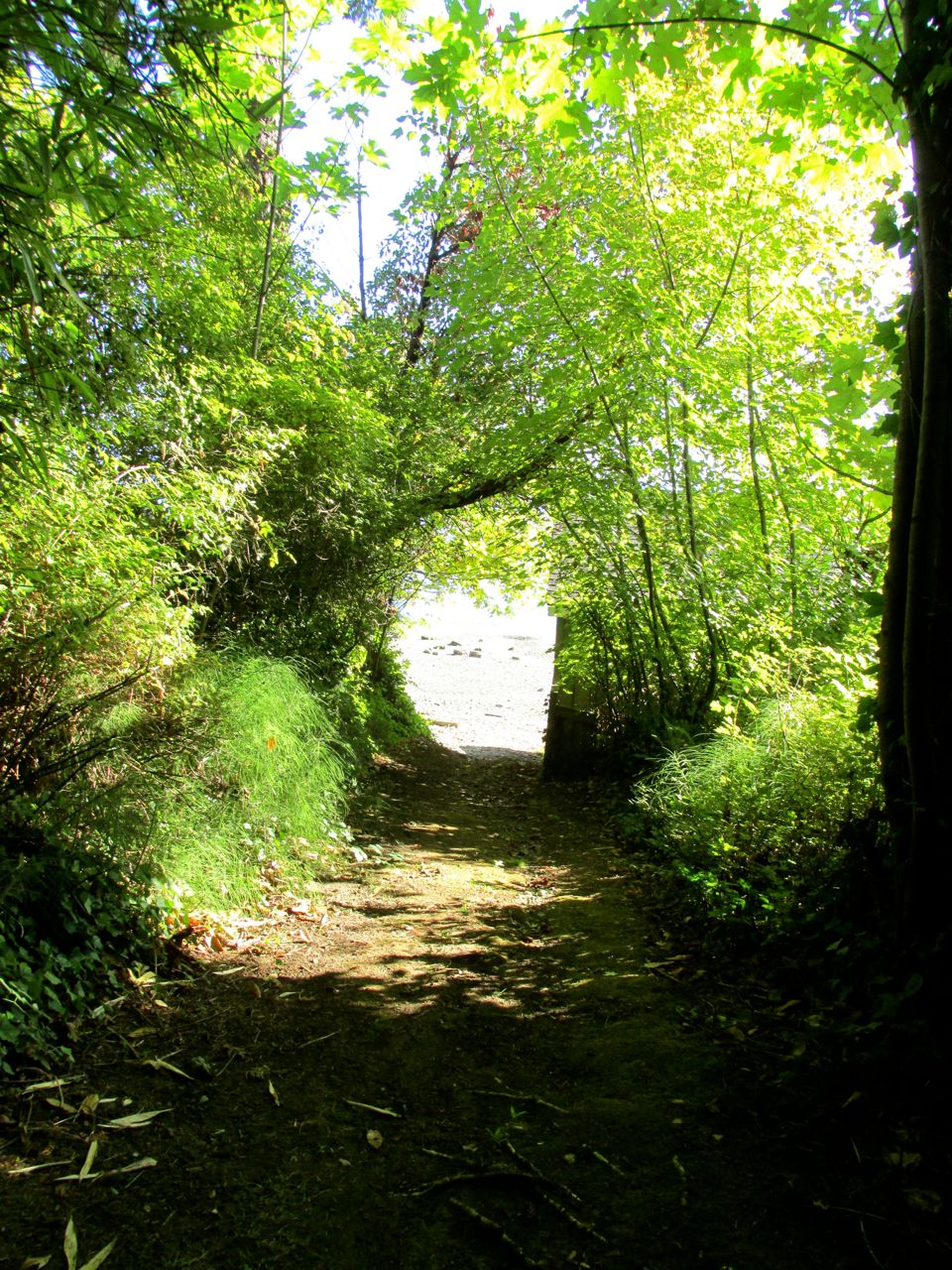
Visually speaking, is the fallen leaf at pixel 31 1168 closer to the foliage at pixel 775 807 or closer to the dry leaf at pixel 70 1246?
the dry leaf at pixel 70 1246

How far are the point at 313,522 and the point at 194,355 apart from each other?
2088mm

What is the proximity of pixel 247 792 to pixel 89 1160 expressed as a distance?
2301mm

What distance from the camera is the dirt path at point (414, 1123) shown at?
1774 millimetres

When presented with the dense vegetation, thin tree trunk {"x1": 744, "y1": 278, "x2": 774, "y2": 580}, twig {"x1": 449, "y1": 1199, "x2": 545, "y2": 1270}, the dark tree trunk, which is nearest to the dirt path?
twig {"x1": 449, "y1": 1199, "x2": 545, "y2": 1270}

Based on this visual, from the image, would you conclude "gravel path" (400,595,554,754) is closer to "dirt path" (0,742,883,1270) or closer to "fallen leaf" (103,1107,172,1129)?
"dirt path" (0,742,883,1270)

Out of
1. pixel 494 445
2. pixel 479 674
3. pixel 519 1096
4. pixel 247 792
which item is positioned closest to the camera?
pixel 519 1096

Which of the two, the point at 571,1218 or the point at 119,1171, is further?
the point at 119,1171

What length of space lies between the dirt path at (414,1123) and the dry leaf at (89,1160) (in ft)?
0.05

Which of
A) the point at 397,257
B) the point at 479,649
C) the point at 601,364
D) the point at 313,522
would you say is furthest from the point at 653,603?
the point at 479,649

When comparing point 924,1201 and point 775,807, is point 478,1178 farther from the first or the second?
point 775,807

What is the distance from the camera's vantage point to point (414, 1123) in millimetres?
2264

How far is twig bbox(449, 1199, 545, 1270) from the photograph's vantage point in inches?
67.6

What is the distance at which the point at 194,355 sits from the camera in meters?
4.79

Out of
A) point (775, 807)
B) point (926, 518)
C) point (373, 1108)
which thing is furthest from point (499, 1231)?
point (775, 807)
